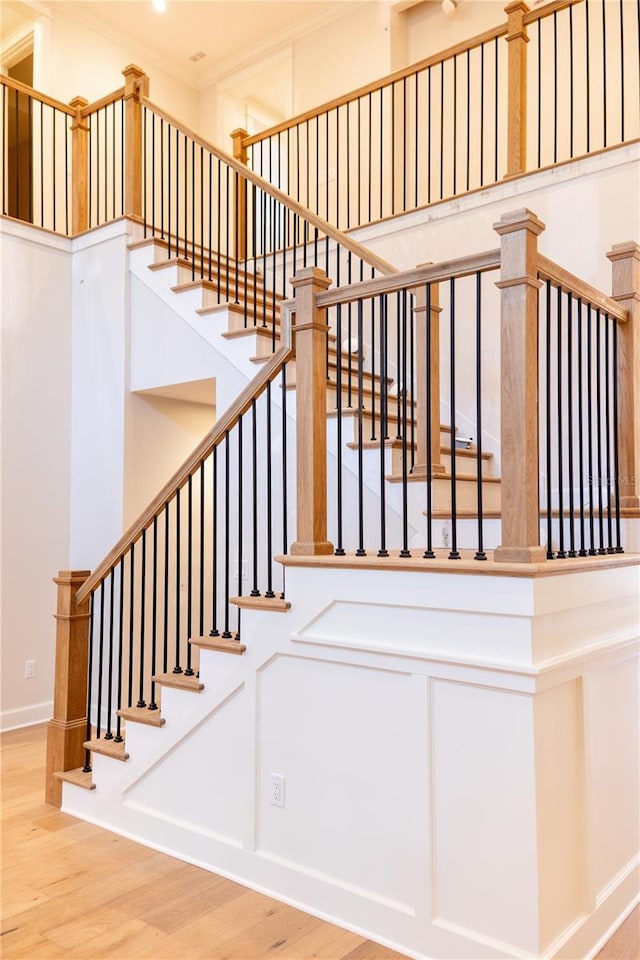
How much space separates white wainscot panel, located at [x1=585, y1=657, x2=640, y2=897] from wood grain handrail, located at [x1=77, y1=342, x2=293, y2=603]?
1581mm

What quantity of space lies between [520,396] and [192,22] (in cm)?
647

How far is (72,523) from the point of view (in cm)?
532

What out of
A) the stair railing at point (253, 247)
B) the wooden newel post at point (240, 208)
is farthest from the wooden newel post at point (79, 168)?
the wooden newel post at point (240, 208)

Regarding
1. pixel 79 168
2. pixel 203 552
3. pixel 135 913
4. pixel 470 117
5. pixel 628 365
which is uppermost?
pixel 470 117

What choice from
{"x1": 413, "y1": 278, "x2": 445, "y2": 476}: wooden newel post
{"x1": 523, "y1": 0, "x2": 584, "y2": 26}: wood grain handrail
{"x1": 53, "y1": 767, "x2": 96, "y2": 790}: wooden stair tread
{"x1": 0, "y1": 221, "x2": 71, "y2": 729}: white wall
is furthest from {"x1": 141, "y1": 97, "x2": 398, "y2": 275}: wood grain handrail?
{"x1": 53, "y1": 767, "x2": 96, "y2": 790}: wooden stair tread

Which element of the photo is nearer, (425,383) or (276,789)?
(276,789)

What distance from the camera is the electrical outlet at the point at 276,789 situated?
8.93 ft

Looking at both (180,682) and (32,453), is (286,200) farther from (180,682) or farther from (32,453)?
(180,682)

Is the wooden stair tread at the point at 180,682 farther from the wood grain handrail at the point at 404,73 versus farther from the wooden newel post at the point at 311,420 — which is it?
the wood grain handrail at the point at 404,73

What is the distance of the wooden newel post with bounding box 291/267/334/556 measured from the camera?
274cm

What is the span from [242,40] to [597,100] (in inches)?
138

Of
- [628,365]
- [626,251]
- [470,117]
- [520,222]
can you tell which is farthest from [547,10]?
[520,222]

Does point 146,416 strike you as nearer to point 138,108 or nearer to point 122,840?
point 138,108

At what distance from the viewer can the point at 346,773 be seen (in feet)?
8.37
